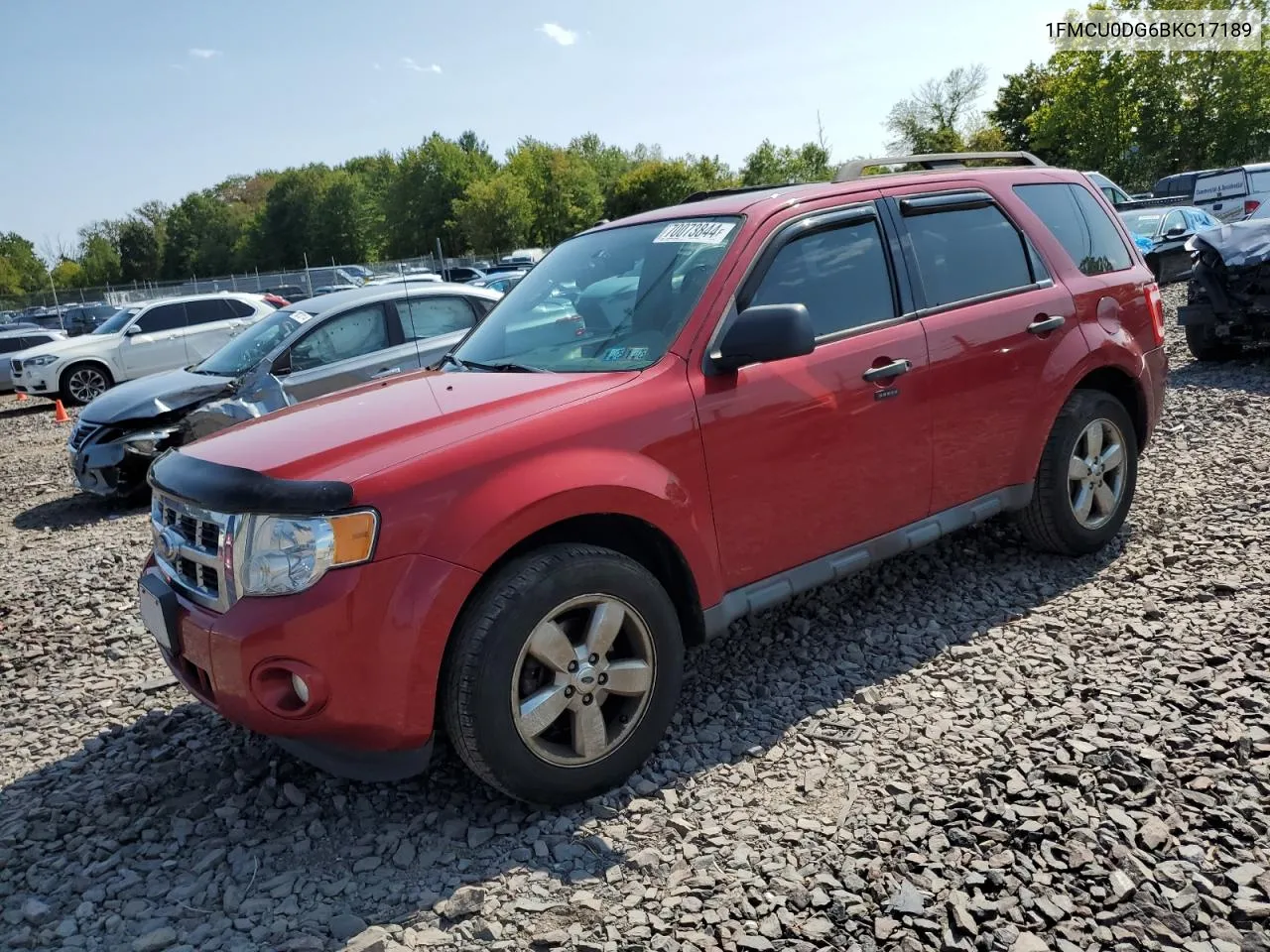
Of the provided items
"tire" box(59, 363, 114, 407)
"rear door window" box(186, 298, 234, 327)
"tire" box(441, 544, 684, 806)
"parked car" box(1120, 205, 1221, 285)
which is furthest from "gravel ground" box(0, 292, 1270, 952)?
"tire" box(59, 363, 114, 407)

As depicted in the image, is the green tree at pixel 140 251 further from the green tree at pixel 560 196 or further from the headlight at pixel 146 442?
the headlight at pixel 146 442

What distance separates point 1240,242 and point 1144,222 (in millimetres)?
8540

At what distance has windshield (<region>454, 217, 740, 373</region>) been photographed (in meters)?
3.47

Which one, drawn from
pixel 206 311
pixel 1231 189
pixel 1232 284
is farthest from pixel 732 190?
pixel 1231 189

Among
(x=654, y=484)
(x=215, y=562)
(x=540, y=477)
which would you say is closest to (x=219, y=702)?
(x=215, y=562)

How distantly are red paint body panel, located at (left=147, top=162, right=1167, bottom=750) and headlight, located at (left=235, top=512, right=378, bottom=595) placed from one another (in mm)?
40

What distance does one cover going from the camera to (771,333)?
3145mm

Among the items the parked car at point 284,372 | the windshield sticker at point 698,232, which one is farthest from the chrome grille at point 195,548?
the parked car at point 284,372

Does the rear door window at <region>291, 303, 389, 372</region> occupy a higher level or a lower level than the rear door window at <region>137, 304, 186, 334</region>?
lower

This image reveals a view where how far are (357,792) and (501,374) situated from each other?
1.60m

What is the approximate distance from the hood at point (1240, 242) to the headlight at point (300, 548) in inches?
358

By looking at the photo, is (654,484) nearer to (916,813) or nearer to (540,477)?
(540,477)

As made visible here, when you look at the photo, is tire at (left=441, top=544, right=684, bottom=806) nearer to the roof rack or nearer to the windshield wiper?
the windshield wiper

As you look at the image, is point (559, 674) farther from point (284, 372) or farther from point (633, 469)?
point (284, 372)
